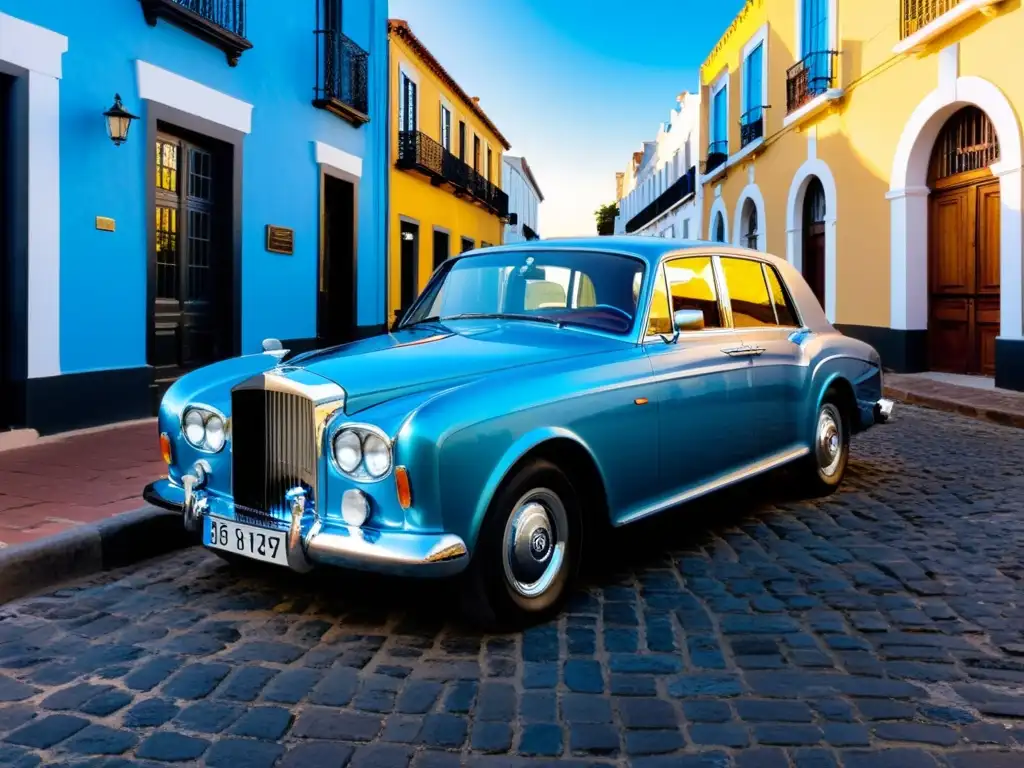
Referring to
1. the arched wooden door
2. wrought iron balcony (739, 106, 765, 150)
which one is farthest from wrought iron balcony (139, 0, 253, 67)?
wrought iron balcony (739, 106, 765, 150)

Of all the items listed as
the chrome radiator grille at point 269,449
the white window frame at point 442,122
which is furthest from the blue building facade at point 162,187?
the white window frame at point 442,122

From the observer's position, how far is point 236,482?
354cm

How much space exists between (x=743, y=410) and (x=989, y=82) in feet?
28.2

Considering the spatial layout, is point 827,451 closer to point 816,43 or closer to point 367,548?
point 367,548

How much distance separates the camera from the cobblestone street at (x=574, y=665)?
2.50 metres

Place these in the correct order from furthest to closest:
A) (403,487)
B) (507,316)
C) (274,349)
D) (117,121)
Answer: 1. (117,121)
2. (274,349)
3. (507,316)
4. (403,487)

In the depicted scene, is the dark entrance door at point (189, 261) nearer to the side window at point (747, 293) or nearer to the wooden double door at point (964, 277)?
the side window at point (747, 293)

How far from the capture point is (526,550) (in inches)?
134

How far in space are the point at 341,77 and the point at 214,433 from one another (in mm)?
10329

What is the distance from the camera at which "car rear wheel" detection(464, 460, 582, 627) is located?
10.6ft

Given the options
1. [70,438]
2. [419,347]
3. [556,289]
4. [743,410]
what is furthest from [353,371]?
[70,438]

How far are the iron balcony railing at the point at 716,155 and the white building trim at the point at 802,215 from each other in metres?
5.54

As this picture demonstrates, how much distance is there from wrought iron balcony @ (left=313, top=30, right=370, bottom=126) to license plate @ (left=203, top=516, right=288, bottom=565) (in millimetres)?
9729

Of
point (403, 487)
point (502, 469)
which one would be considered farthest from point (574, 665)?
point (403, 487)
